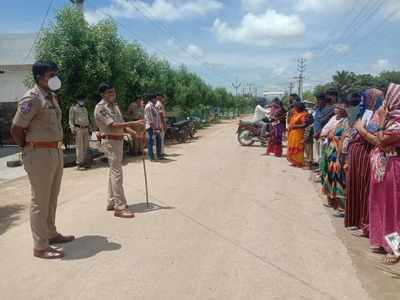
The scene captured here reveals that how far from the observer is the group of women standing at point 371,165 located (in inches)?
175

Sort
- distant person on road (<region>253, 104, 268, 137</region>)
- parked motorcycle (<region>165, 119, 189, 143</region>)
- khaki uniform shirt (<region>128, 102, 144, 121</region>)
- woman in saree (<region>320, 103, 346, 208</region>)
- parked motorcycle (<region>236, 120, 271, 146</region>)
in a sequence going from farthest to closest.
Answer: parked motorcycle (<region>165, 119, 189, 143</region>), parked motorcycle (<region>236, 120, 271, 146</region>), distant person on road (<region>253, 104, 268, 137</region>), khaki uniform shirt (<region>128, 102, 144, 121</region>), woman in saree (<region>320, 103, 346, 208</region>)

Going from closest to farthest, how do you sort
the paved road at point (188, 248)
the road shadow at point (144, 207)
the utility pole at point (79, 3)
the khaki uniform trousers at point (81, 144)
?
the paved road at point (188, 248), the road shadow at point (144, 207), the khaki uniform trousers at point (81, 144), the utility pole at point (79, 3)

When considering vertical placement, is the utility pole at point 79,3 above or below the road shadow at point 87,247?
above

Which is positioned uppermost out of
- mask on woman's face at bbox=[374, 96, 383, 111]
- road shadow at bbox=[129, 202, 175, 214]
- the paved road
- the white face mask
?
the white face mask

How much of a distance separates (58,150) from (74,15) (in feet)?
26.9

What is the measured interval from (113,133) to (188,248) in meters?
2.18

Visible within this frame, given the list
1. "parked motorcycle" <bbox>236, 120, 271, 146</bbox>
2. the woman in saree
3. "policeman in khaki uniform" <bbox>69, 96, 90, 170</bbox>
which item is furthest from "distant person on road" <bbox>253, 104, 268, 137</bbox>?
the woman in saree

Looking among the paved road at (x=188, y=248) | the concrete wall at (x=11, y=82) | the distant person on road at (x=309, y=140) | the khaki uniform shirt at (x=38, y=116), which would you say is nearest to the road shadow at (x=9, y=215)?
the paved road at (x=188, y=248)

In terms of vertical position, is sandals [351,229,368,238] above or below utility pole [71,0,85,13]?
below

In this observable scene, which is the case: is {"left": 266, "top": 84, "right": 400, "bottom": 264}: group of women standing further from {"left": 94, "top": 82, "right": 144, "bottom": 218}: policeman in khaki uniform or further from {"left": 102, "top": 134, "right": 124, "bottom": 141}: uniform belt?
{"left": 102, "top": 134, "right": 124, "bottom": 141}: uniform belt

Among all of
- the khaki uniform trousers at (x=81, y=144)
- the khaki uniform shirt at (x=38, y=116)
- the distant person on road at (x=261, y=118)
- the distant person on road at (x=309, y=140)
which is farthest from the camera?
the distant person on road at (x=261, y=118)

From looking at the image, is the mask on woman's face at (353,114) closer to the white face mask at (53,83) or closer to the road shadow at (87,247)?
the road shadow at (87,247)

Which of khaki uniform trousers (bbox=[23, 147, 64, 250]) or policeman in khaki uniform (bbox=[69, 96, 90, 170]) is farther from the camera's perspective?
policeman in khaki uniform (bbox=[69, 96, 90, 170])

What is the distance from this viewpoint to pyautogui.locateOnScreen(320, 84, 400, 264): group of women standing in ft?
14.6
